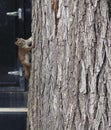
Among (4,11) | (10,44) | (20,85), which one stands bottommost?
(20,85)

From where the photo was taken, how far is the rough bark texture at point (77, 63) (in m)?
2.32

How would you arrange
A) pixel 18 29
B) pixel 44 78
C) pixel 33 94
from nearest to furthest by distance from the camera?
pixel 44 78
pixel 33 94
pixel 18 29

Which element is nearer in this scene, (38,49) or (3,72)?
(38,49)

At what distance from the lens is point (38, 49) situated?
8.82 feet

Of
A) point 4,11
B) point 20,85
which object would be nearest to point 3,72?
point 20,85

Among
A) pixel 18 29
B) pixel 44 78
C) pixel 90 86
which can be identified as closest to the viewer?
pixel 90 86

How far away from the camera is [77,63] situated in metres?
2.37

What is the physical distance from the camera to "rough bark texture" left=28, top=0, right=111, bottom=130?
232 centimetres

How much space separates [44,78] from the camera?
2.62m

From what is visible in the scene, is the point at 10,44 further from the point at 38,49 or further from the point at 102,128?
the point at 102,128

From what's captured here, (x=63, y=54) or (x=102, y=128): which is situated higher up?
(x=63, y=54)

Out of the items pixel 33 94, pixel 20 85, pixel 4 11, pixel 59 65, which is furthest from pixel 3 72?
pixel 59 65

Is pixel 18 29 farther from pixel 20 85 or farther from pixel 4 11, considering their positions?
pixel 20 85

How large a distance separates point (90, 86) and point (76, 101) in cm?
10
